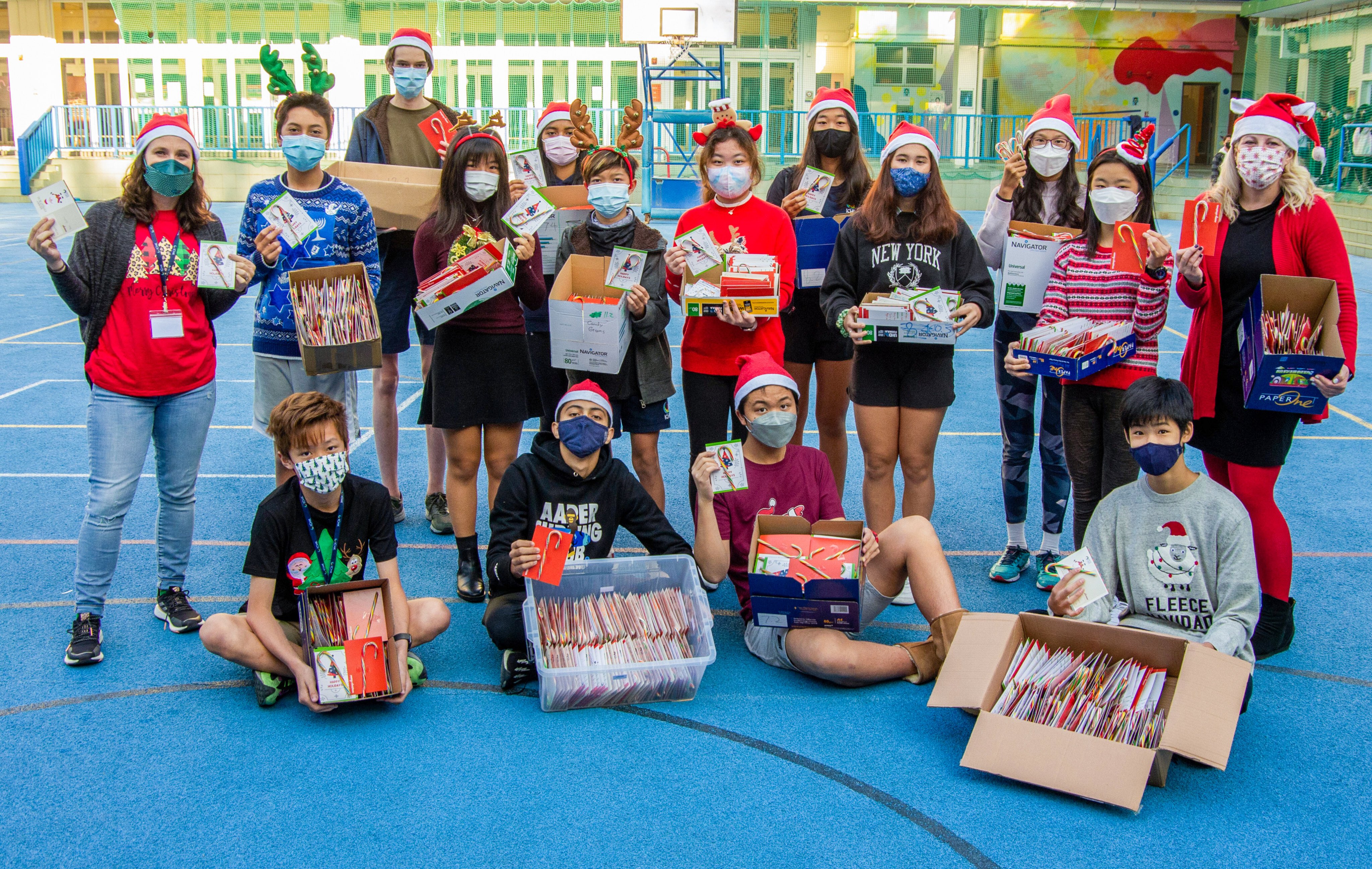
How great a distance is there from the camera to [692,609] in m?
4.12

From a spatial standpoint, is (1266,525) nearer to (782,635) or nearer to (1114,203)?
(1114,203)

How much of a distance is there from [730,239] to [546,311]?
3.28 ft

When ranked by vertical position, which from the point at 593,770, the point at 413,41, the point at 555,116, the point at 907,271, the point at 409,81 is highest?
the point at 413,41

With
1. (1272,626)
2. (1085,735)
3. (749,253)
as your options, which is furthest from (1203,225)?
(1085,735)

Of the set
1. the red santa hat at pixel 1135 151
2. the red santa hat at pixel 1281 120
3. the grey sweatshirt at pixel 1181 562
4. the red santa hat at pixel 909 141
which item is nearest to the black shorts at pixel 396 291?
the red santa hat at pixel 909 141

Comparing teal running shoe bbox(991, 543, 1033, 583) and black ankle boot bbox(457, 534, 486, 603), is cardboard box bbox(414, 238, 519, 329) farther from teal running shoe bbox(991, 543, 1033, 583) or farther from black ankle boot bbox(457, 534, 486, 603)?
teal running shoe bbox(991, 543, 1033, 583)

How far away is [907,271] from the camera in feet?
15.3

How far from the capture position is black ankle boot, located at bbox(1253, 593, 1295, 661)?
432cm

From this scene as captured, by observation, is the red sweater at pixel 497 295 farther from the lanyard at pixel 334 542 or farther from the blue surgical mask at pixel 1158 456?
the blue surgical mask at pixel 1158 456

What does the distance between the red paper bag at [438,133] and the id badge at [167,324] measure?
1889 mm

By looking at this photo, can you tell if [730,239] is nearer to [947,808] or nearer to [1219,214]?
[1219,214]

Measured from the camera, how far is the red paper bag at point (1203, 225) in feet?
13.7

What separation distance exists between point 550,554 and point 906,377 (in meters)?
1.78

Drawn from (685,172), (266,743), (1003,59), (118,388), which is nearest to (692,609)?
(266,743)
